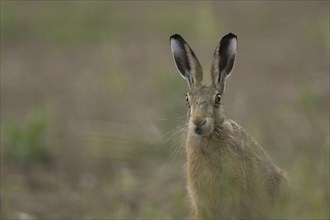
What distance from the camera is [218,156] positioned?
17.1 feet

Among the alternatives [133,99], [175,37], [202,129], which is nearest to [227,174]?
Answer: [202,129]

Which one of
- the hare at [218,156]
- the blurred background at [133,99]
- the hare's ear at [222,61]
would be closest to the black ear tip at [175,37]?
the hare at [218,156]

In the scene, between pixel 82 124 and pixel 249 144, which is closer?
pixel 249 144

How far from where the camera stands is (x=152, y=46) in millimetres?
10836

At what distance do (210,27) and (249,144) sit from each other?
870 mm

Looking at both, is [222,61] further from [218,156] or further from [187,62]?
[218,156]

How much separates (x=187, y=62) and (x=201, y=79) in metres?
0.12

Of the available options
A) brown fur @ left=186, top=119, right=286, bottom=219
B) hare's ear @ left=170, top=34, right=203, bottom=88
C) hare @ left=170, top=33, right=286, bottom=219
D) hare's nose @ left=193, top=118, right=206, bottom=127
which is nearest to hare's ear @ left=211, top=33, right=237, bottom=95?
hare @ left=170, top=33, right=286, bottom=219

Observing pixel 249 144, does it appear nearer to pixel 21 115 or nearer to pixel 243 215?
pixel 243 215

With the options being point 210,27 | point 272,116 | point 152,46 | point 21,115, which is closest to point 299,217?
point 210,27

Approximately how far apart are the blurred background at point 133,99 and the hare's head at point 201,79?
272 mm

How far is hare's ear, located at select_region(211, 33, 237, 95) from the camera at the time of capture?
516cm

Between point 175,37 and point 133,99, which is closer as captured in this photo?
point 175,37

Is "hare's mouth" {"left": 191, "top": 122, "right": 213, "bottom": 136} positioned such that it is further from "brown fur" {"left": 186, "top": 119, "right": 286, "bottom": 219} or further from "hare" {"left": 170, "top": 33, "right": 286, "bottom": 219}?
"brown fur" {"left": 186, "top": 119, "right": 286, "bottom": 219}
